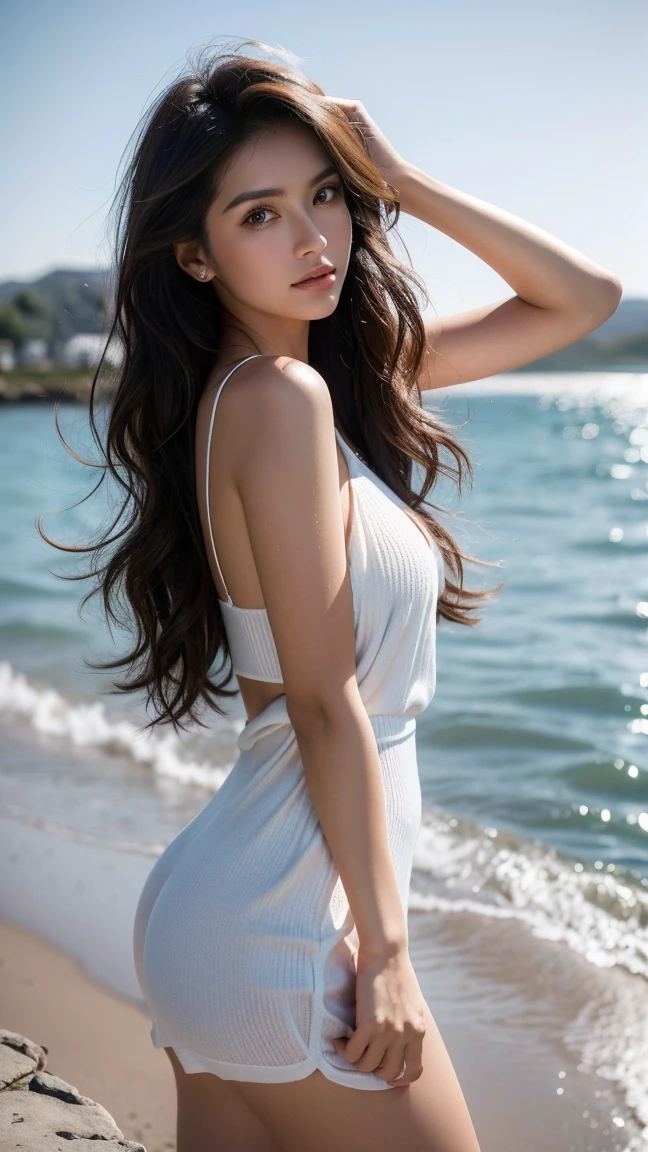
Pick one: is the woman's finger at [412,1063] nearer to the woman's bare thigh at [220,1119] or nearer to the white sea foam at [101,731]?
the woman's bare thigh at [220,1119]

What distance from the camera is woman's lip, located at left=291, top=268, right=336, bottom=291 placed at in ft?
5.85

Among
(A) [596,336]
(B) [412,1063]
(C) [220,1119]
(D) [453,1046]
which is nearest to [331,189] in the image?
(B) [412,1063]

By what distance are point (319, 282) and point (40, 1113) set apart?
154cm

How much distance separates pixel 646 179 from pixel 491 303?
96.2 feet

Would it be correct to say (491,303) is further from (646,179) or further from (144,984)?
(646,179)

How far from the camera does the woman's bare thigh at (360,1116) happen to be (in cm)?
147

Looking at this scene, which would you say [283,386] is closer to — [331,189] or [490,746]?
[331,189]

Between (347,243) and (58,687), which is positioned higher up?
(347,243)

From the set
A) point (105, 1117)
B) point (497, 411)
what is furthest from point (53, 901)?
point (497, 411)

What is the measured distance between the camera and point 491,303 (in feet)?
7.86

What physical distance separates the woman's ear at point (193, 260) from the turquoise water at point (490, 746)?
0.77 m

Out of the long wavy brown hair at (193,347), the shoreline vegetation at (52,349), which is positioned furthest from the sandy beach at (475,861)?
the shoreline vegetation at (52,349)

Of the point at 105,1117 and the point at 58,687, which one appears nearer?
the point at 105,1117

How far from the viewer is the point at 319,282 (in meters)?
1.79
